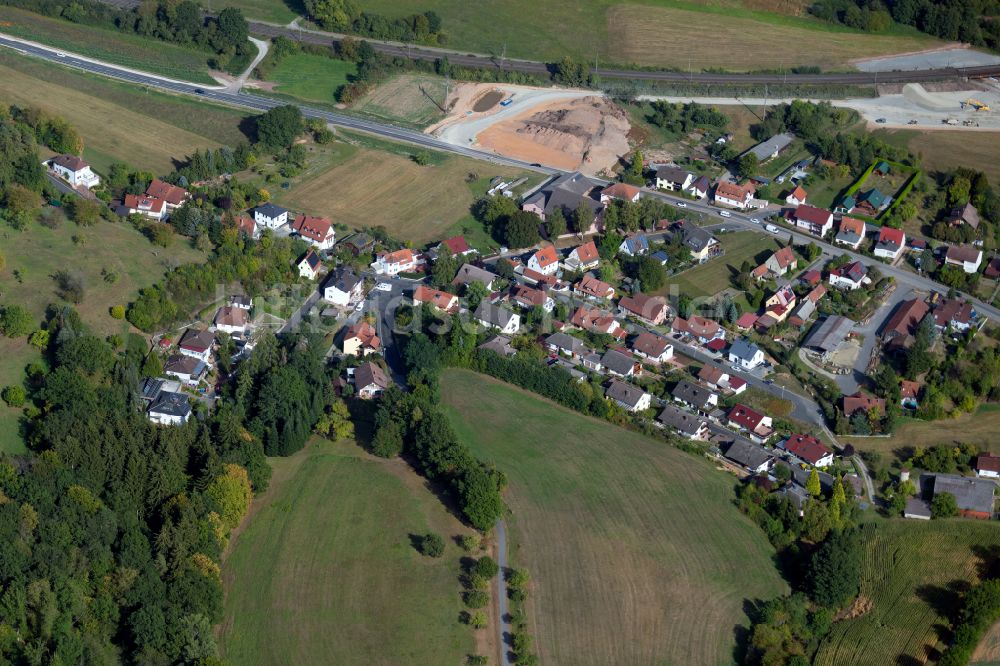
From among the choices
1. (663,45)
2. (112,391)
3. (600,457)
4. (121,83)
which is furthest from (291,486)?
(663,45)

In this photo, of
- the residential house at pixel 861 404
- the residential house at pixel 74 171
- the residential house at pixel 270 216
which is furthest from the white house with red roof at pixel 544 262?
the residential house at pixel 74 171

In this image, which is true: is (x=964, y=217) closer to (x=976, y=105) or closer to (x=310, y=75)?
(x=976, y=105)

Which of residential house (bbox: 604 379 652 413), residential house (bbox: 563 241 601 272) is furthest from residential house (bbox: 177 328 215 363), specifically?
residential house (bbox: 563 241 601 272)

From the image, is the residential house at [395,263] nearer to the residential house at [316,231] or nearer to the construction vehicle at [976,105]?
the residential house at [316,231]

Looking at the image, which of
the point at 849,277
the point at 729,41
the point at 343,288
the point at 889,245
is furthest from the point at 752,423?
the point at 729,41

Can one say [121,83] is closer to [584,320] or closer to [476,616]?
[584,320]

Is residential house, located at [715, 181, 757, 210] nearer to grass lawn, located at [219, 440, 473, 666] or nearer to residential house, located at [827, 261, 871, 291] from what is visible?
residential house, located at [827, 261, 871, 291]
